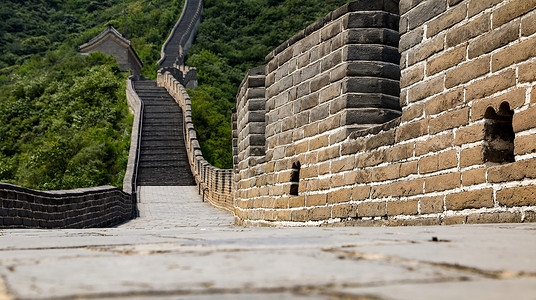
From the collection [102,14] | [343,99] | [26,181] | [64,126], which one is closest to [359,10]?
[343,99]

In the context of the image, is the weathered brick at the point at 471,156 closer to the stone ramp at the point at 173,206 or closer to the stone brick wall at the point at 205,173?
the stone ramp at the point at 173,206

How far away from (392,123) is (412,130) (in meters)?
0.47

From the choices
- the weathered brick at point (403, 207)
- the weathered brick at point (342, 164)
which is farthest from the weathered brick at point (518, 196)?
the weathered brick at point (342, 164)

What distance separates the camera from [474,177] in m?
5.44

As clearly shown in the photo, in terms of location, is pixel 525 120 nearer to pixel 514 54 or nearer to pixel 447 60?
pixel 514 54

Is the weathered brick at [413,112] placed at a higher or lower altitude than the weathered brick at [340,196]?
higher

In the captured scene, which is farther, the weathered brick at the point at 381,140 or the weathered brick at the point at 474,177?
the weathered brick at the point at 381,140

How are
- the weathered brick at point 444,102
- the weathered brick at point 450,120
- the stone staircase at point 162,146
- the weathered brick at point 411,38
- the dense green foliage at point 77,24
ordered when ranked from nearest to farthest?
Answer: 1. the weathered brick at point 450,120
2. the weathered brick at point 444,102
3. the weathered brick at point 411,38
4. the stone staircase at point 162,146
5. the dense green foliage at point 77,24

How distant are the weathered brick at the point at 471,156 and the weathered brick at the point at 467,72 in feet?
1.86

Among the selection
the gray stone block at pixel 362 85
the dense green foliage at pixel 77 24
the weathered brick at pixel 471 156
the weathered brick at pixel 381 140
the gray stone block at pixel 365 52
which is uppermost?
the dense green foliage at pixel 77 24

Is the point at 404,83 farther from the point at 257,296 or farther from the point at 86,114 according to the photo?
the point at 86,114

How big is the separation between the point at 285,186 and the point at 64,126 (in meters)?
26.7

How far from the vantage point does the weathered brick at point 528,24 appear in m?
4.92

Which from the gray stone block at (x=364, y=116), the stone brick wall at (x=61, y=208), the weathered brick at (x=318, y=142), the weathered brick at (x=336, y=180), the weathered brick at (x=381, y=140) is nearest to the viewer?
the weathered brick at (x=381, y=140)
